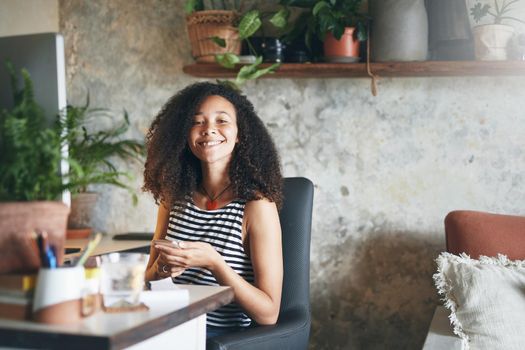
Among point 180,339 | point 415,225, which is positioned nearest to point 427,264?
point 415,225

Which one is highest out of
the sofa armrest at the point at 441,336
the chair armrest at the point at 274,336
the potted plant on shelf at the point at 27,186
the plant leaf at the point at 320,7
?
the plant leaf at the point at 320,7

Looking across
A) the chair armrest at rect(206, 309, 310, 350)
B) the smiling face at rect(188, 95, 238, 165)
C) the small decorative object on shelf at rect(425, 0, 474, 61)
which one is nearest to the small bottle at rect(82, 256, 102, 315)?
Result: the chair armrest at rect(206, 309, 310, 350)

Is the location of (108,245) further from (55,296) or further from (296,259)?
(55,296)

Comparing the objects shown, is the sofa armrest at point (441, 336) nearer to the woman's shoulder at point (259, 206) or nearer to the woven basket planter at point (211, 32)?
the woman's shoulder at point (259, 206)

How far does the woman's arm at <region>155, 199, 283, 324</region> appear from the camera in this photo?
1.94 meters

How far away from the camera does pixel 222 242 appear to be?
2223mm

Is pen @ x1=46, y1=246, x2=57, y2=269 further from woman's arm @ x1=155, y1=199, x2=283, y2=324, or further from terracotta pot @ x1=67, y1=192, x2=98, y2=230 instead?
terracotta pot @ x1=67, y1=192, x2=98, y2=230

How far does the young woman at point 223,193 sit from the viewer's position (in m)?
2.13

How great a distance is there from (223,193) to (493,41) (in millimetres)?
1188

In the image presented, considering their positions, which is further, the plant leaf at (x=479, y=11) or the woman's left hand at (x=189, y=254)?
the plant leaf at (x=479, y=11)

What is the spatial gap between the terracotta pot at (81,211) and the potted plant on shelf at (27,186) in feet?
6.17

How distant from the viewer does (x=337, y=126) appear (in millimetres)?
2982

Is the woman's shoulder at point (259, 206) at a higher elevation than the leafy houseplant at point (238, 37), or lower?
lower

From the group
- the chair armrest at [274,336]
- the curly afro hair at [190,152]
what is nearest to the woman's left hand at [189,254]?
the chair armrest at [274,336]
